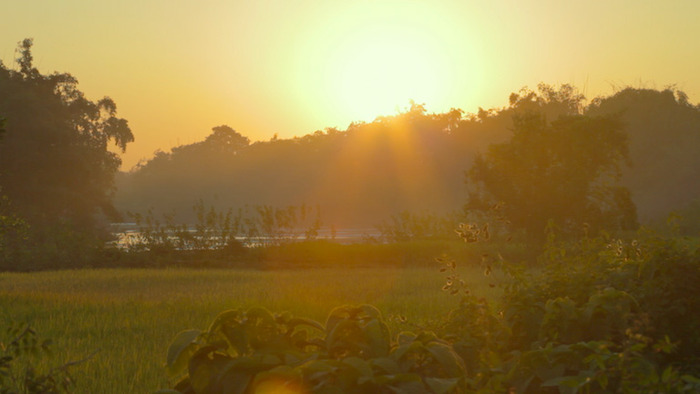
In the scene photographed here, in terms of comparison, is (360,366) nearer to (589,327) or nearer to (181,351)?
(181,351)

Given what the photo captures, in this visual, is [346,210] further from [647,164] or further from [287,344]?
[287,344]

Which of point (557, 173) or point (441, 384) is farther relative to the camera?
point (557, 173)

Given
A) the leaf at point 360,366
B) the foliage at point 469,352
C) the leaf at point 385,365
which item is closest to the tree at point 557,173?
the foliage at point 469,352

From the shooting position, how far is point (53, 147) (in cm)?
3969

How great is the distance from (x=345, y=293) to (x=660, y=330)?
11692mm

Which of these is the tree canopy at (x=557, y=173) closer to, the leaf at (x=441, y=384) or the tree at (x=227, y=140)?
the leaf at (x=441, y=384)

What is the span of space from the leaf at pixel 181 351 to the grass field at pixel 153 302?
2.56m

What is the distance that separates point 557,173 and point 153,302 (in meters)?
16.1

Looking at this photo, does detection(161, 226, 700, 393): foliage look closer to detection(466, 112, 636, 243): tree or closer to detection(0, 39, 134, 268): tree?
detection(466, 112, 636, 243): tree

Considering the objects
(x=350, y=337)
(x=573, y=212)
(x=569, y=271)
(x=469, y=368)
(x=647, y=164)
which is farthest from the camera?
(x=647, y=164)

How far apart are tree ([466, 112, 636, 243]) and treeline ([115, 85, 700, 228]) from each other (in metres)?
20.8

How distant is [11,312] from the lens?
12.1 metres

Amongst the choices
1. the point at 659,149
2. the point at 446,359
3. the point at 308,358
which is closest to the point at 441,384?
the point at 446,359

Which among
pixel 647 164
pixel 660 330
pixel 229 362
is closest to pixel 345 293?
pixel 660 330
